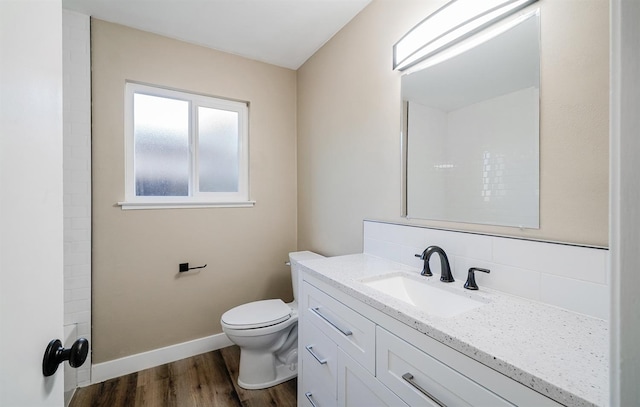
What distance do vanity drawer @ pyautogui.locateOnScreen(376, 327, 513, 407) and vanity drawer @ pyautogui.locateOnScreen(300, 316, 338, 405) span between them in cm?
31

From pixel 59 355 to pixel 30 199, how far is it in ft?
1.12

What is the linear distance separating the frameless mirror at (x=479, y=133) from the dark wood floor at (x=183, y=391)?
1481 mm

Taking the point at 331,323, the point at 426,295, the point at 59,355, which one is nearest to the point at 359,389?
the point at 331,323

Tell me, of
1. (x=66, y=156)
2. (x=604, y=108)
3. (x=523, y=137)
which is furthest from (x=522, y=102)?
(x=66, y=156)

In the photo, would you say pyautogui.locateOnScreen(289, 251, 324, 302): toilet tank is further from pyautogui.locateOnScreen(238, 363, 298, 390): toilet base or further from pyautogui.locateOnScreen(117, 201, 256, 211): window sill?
pyautogui.locateOnScreen(117, 201, 256, 211): window sill

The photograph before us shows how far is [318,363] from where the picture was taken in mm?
1326

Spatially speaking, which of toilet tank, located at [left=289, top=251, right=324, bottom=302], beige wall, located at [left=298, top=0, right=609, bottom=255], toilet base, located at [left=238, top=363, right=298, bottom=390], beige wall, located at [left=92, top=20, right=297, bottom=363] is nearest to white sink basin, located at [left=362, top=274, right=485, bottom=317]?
beige wall, located at [left=298, top=0, right=609, bottom=255]

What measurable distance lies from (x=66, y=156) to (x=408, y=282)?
2.25m

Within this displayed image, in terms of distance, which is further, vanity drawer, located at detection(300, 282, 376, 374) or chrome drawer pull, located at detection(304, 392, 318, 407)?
chrome drawer pull, located at detection(304, 392, 318, 407)

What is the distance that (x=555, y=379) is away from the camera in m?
0.56

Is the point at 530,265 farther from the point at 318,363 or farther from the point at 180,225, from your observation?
the point at 180,225

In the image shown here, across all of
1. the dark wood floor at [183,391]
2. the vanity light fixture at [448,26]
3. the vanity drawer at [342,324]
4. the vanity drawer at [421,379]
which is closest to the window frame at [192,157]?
the dark wood floor at [183,391]

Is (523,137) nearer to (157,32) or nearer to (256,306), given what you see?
(256,306)

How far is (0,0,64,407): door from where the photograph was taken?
448 mm
